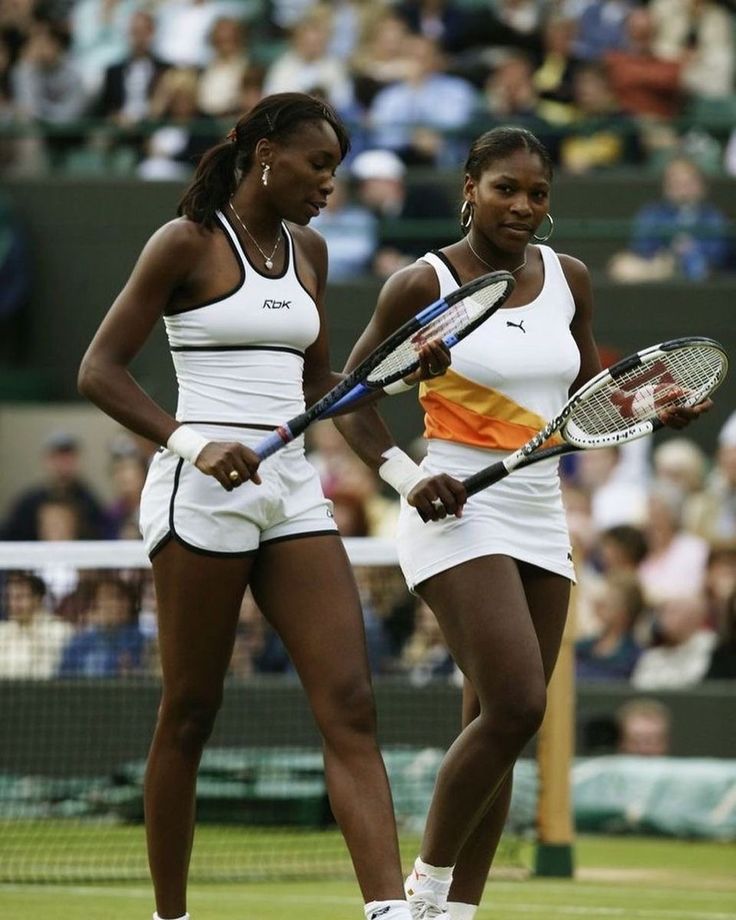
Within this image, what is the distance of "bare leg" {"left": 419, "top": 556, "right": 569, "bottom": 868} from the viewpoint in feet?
19.1

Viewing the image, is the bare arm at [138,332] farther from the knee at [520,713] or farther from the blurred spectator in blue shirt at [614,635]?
the blurred spectator in blue shirt at [614,635]

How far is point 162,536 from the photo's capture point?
5.72 meters

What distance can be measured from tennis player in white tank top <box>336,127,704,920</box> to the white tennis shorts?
0.36m

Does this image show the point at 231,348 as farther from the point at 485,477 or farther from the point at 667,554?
the point at 667,554

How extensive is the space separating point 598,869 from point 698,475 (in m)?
3.91

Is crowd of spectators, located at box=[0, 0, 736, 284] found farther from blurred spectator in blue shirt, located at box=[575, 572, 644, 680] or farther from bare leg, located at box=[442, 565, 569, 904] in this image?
bare leg, located at box=[442, 565, 569, 904]

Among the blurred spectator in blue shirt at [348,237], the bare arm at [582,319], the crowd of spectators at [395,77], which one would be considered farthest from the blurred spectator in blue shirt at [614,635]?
the bare arm at [582,319]

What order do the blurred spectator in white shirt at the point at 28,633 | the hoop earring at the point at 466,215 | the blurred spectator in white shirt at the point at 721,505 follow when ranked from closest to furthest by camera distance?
the hoop earring at the point at 466,215 < the blurred spectator in white shirt at the point at 28,633 < the blurred spectator in white shirt at the point at 721,505

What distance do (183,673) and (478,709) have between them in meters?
0.92

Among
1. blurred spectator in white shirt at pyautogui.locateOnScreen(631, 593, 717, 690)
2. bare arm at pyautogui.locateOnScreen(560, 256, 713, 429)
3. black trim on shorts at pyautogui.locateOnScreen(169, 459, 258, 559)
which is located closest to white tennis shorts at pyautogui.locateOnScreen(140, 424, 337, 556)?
black trim on shorts at pyautogui.locateOnScreen(169, 459, 258, 559)

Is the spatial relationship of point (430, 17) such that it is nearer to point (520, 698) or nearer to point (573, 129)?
point (573, 129)

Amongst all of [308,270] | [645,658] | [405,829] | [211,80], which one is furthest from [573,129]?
[308,270]

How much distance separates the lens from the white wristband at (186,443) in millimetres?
5570

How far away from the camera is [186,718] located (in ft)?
18.7
